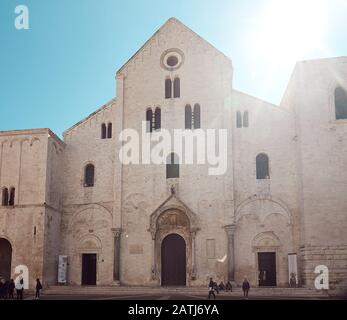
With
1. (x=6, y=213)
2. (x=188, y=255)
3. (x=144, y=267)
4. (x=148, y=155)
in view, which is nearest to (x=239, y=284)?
(x=188, y=255)

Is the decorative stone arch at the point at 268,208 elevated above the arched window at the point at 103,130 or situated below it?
below

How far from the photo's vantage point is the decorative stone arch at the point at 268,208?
3020 centimetres

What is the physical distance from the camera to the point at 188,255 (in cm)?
3073

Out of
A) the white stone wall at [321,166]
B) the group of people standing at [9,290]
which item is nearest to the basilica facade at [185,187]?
the white stone wall at [321,166]

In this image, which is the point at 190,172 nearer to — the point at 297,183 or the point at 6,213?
the point at 297,183

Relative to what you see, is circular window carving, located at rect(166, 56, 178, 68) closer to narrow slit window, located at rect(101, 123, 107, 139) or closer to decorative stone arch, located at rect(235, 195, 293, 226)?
narrow slit window, located at rect(101, 123, 107, 139)

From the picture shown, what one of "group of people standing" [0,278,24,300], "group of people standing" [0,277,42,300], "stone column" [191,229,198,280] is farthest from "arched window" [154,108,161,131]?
"group of people standing" [0,278,24,300]

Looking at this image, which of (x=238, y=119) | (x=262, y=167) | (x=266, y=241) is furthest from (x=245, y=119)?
(x=266, y=241)

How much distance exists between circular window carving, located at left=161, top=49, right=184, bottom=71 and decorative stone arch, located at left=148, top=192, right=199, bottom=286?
868 centimetres

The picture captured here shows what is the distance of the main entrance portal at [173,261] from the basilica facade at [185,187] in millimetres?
63

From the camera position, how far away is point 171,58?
3375cm

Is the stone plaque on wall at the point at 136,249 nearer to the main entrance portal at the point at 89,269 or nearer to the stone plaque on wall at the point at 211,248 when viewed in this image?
the main entrance portal at the point at 89,269

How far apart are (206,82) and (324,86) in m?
7.41

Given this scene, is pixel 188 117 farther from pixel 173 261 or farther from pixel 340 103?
pixel 340 103
